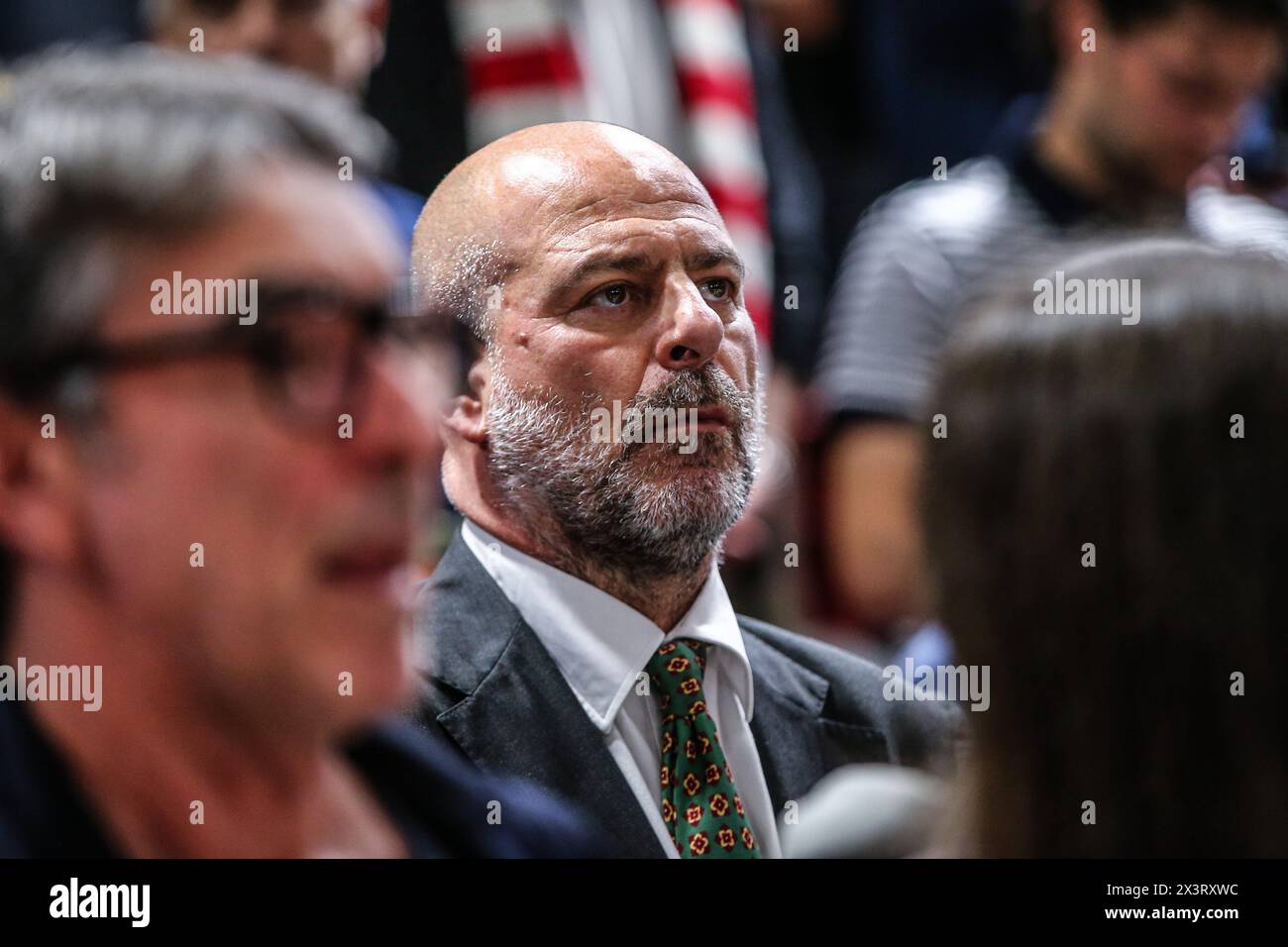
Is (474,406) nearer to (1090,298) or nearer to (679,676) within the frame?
(679,676)

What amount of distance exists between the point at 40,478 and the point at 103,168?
21cm

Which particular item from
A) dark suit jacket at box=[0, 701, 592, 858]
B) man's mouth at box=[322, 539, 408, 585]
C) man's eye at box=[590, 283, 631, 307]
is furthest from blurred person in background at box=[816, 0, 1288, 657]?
man's mouth at box=[322, 539, 408, 585]

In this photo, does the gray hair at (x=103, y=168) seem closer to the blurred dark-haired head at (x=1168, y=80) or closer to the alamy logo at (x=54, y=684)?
the alamy logo at (x=54, y=684)

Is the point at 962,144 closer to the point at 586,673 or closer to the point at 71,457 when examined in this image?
the point at 586,673

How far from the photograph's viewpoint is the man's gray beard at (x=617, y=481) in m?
1.69

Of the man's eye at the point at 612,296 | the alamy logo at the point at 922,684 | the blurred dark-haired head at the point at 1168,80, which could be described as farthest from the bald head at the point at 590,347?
the blurred dark-haired head at the point at 1168,80

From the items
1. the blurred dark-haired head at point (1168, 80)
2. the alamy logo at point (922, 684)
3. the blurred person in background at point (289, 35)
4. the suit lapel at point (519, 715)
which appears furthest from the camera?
the blurred dark-haired head at point (1168, 80)

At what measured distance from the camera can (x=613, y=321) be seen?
5.61ft

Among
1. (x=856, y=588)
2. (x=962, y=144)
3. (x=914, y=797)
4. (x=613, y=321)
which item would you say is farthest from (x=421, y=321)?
(x=962, y=144)

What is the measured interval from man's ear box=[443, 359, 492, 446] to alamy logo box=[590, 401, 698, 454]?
0.12m

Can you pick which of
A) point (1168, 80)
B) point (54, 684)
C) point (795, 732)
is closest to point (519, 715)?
point (795, 732)

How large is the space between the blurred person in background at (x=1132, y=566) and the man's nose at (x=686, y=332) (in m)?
0.44

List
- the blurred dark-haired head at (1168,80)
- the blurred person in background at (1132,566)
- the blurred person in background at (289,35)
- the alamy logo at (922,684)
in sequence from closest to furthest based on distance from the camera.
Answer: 1. the blurred person in background at (1132,566)
2. the alamy logo at (922,684)
3. the blurred person in background at (289,35)
4. the blurred dark-haired head at (1168,80)

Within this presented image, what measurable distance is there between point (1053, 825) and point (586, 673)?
0.52 metres
